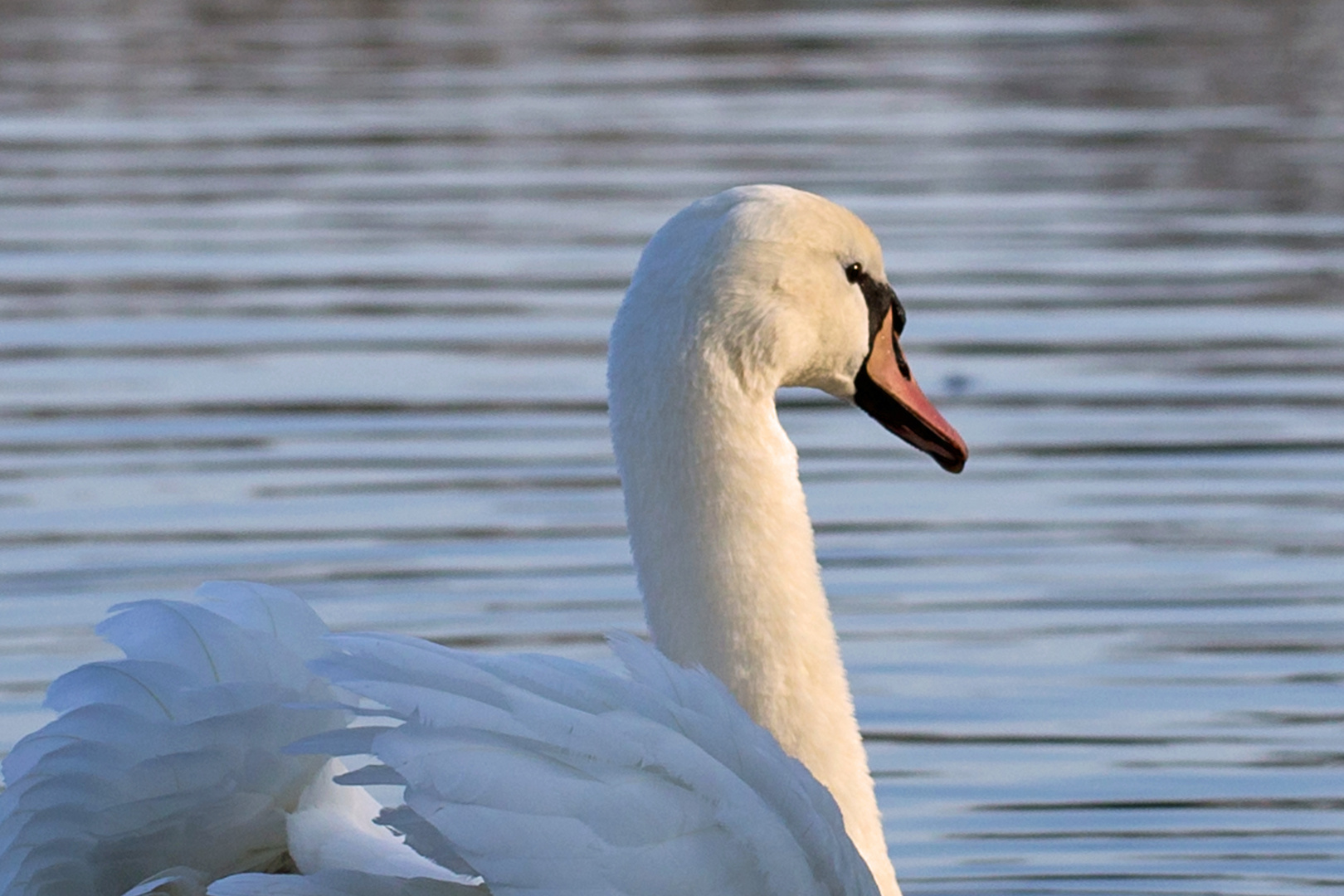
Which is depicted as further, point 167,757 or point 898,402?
point 898,402

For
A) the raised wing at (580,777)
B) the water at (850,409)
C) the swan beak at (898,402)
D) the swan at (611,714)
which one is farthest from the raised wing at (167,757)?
the water at (850,409)

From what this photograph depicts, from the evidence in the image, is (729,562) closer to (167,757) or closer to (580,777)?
(580,777)

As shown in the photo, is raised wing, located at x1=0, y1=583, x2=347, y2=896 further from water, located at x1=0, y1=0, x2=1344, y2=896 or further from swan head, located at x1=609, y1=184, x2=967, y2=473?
water, located at x1=0, y1=0, x2=1344, y2=896

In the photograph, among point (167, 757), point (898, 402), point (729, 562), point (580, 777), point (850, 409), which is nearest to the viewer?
point (580, 777)

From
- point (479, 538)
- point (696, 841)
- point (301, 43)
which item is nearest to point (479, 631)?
point (479, 538)

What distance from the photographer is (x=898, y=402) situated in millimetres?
5285

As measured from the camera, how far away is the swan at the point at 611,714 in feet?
12.5

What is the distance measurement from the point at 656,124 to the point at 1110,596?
8609 mm

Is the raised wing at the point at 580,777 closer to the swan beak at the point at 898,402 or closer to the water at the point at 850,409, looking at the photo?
the swan beak at the point at 898,402

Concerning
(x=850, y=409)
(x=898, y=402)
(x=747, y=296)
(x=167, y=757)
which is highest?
(x=747, y=296)

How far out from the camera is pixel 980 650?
7746 mm

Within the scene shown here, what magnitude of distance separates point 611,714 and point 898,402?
1.49 meters

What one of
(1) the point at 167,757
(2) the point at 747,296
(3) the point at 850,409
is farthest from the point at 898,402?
(3) the point at 850,409

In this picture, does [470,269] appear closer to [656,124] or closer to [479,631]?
[656,124]
